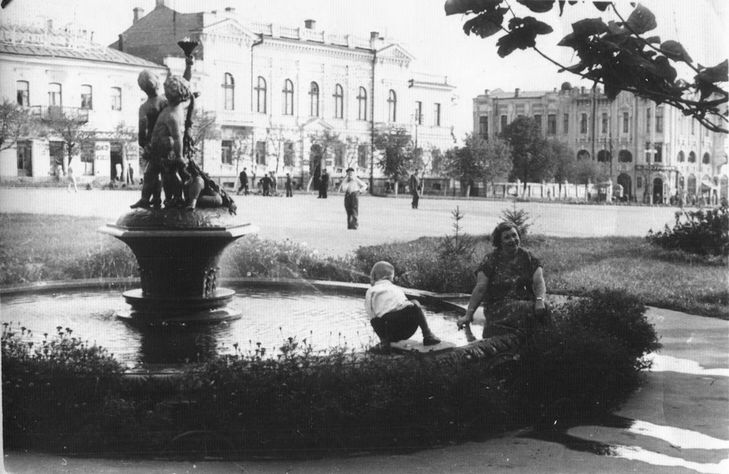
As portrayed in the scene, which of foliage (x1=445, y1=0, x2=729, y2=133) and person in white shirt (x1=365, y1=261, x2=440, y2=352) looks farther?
person in white shirt (x1=365, y1=261, x2=440, y2=352)

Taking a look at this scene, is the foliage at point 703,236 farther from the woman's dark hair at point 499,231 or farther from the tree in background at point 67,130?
the tree in background at point 67,130

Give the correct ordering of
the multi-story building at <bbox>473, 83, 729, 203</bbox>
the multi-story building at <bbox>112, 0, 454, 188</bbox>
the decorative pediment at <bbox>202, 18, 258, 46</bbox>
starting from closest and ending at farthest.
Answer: the multi-story building at <bbox>473, 83, 729, 203</bbox>, the multi-story building at <bbox>112, 0, 454, 188</bbox>, the decorative pediment at <bbox>202, 18, 258, 46</bbox>

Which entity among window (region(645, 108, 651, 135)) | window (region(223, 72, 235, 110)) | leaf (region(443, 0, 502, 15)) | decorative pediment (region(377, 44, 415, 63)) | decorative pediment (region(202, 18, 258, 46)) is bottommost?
leaf (region(443, 0, 502, 15))

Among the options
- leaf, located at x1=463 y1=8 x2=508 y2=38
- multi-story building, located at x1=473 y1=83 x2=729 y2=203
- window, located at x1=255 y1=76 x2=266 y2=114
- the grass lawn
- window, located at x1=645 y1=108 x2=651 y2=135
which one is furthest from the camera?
window, located at x1=645 y1=108 x2=651 y2=135

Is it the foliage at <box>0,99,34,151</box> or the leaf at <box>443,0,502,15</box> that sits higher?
the leaf at <box>443,0,502,15</box>

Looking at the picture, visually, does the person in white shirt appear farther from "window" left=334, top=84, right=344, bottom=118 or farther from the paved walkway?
"window" left=334, top=84, right=344, bottom=118

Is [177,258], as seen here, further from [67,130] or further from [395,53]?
[395,53]

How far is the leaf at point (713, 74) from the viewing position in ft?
11.9

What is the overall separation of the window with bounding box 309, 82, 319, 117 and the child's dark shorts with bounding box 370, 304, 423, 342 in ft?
53.3

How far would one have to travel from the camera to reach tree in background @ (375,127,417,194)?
947 inches

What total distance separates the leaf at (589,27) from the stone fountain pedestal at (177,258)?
16.4 feet

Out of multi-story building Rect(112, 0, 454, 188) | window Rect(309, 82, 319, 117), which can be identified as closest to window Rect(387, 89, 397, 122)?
multi-story building Rect(112, 0, 454, 188)

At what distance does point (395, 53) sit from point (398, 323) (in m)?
17.2

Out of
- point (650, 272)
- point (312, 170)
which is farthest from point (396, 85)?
point (650, 272)
